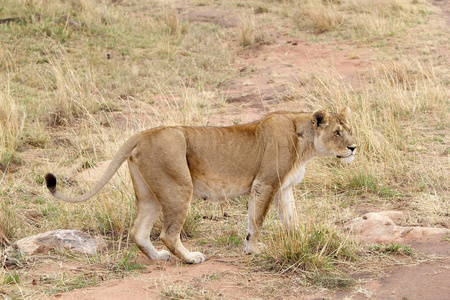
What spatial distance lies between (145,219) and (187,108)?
4.16 meters

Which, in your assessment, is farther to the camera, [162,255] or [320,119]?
[320,119]

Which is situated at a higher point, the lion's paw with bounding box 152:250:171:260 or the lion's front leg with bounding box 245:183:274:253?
the lion's front leg with bounding box 245:183:274:253

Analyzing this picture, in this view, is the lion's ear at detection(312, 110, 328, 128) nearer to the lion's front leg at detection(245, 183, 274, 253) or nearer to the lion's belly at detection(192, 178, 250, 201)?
the lion's front leg at detection(245, 183, 274, 253)

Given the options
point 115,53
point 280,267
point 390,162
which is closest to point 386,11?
point 115,53

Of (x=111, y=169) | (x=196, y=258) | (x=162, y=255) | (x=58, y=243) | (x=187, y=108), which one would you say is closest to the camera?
(x=111, y=169)

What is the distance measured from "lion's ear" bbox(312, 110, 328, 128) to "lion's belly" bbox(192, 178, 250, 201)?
0.80 m

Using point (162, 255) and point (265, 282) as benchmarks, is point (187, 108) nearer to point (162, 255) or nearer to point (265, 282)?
point (162, 255)

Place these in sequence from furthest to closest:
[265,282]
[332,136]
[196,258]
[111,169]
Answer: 1. [332,136]
2. [196,258]
3. [111,169]
4. [265,282]

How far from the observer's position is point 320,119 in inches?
215

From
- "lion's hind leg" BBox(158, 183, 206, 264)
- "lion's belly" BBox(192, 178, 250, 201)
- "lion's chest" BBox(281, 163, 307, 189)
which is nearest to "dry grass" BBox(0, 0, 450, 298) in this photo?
"lion's chest" BBox(281, 163, 307, 189)

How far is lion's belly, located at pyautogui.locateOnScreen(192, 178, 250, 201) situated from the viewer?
5199 mm

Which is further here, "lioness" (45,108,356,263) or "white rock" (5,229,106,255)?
"white rock" (5,229,106,255)

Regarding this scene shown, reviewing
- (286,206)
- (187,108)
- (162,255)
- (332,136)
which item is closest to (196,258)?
(162,255)

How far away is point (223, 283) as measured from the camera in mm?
4633
